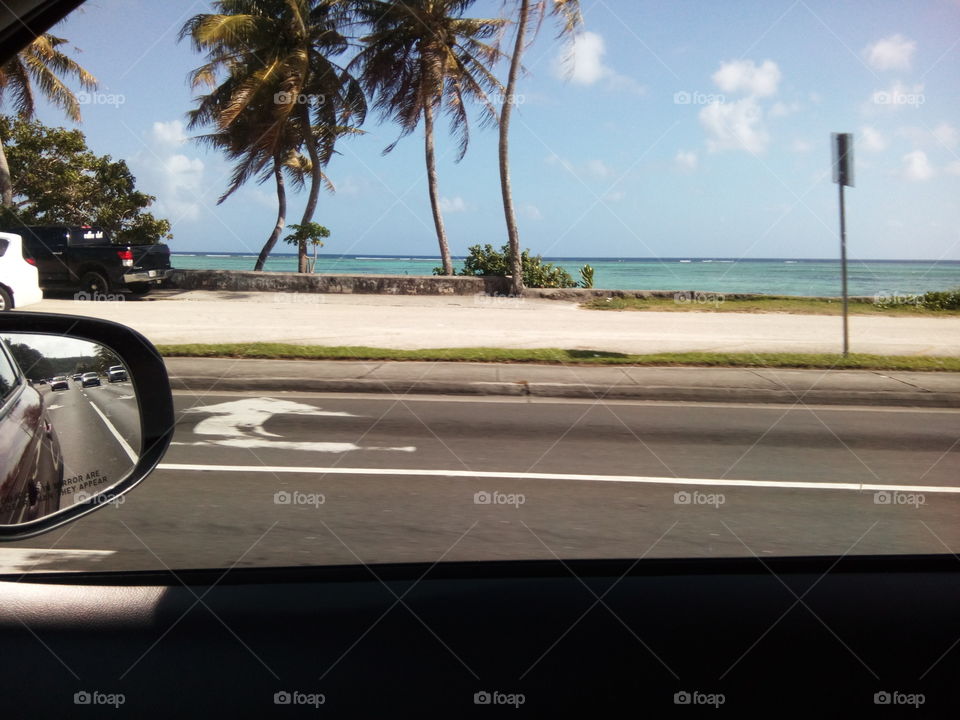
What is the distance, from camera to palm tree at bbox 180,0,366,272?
22438 mm

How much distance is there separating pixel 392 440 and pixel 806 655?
5252 mm

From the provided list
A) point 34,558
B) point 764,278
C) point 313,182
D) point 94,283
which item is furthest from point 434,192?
point 764,278

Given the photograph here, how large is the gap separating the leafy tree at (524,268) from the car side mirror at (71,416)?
824 inches

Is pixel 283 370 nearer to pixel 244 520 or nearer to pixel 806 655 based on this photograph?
pixel 244 520

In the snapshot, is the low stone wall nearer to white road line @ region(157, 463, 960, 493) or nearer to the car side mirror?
white road line @ region(157, 463, 960, 493)

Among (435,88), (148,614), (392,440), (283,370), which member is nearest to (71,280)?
(435,88)

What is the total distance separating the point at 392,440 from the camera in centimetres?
676
